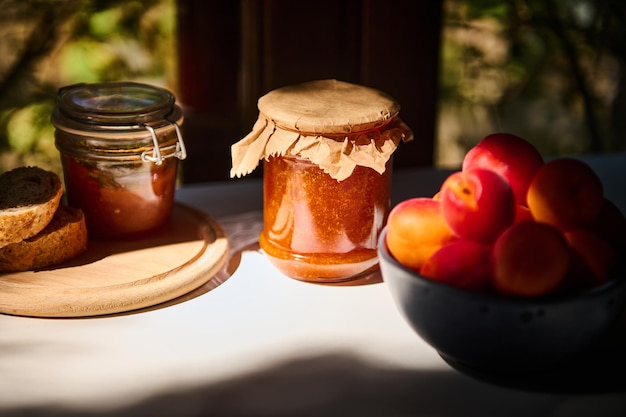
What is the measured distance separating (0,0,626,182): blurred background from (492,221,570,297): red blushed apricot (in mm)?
825

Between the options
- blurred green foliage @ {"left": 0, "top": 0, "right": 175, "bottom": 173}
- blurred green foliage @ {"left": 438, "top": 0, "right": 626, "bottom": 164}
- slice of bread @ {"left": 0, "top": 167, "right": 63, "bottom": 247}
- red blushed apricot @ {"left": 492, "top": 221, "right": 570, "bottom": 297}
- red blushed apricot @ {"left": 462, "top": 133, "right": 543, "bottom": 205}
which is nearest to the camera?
red blushed apricot @ {"left": 492, "top": 221, "right": 570, "bottom": 297}

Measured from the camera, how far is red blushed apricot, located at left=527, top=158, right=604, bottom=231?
892mm

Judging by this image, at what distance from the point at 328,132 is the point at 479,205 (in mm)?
263

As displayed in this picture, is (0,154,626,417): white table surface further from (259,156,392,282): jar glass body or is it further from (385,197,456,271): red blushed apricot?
(385,197,456,271): red blushed apricot

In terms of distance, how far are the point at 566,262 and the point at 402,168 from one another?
0.89m

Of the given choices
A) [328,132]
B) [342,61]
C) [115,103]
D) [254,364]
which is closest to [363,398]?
[254,364]

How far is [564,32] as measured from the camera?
8.64 feet

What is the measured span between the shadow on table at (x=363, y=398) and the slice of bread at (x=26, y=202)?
304mm

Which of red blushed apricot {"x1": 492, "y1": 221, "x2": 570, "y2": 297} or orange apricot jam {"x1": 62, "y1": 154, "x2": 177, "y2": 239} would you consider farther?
orange apricot jam {"x1": 62, "y1": 154, "x2": 177, "y2": 239}

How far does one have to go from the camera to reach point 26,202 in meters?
1.11

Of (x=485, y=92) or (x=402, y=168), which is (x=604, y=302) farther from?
(x=485, y=92)

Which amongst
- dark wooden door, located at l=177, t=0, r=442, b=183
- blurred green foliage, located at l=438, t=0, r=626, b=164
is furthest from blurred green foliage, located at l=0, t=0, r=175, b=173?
blurred green foliage, located at l=438, t=0, r=626, b=164

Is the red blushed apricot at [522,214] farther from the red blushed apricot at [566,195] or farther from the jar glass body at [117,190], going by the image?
the jar glass body at [117,190]

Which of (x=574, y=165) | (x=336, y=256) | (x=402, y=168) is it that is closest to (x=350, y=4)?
(x=402, y=168)
